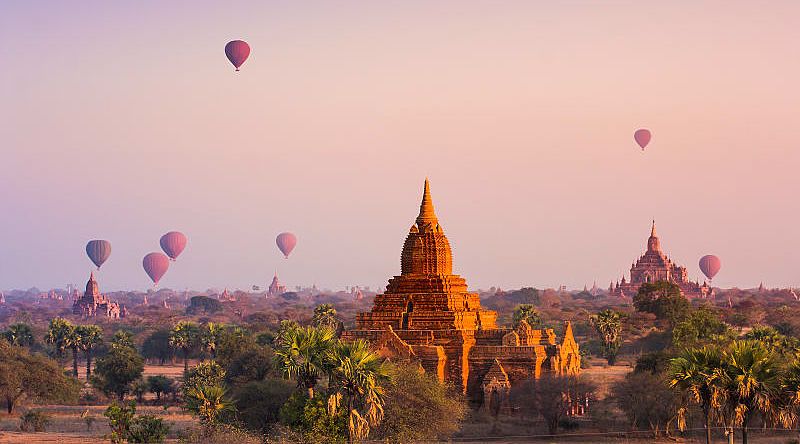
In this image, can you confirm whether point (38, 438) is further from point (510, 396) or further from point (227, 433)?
point (510, 396)

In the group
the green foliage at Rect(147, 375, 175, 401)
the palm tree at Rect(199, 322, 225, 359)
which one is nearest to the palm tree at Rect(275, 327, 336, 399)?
the green foliage at Rect(147, 375, 175, 401)

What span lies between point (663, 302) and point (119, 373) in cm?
6173

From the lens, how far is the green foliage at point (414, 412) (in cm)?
5562

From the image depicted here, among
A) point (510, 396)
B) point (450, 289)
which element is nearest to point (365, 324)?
point (450, 289)

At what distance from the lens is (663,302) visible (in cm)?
12962

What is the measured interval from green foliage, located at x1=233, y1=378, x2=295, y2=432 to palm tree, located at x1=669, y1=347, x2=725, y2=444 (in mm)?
18829

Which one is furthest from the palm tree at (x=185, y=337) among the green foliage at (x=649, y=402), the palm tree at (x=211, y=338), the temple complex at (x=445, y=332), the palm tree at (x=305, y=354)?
the palm tree at (x=305, y=354)

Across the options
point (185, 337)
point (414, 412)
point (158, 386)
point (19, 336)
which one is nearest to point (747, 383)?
point (414, 412)

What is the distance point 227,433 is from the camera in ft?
175

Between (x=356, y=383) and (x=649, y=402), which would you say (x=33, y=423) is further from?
(x=649, y=402)

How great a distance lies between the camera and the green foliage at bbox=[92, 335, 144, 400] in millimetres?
87938

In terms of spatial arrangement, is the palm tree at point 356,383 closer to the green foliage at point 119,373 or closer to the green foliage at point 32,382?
the green foliage at point 32,382

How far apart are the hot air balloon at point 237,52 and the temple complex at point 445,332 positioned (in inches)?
3460

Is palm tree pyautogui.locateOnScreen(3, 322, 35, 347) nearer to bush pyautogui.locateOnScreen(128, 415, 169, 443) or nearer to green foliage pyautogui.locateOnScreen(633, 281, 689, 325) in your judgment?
green foliage pyautogui.locateOnScreen(633, 281, 689, 325)
